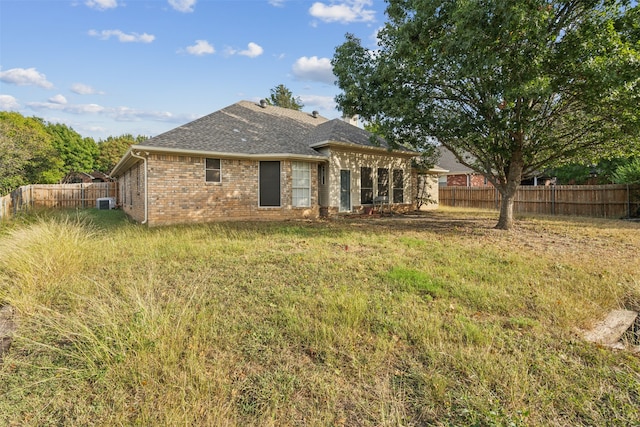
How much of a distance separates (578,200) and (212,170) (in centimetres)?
Result: 1731

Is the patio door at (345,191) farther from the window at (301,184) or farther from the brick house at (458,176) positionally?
the brick house at (458,176)

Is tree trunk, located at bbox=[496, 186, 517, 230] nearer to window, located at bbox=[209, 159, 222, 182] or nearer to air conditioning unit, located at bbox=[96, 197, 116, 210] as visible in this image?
window, located at bbox=[209, 159, 222, 182]

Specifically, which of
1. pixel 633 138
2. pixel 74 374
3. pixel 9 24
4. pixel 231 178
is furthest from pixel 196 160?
pixel 633 138

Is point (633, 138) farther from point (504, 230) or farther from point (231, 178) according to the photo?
point (231, 178)

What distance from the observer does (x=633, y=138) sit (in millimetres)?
8656

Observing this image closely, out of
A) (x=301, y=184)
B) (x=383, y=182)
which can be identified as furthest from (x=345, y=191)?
(x=383, y=182)

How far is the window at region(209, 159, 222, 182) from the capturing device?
11.2 meters

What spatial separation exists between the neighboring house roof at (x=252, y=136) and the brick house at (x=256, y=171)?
0.12ft

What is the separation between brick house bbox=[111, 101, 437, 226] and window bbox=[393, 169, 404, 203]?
0.17 feet

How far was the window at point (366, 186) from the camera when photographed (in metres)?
14.3

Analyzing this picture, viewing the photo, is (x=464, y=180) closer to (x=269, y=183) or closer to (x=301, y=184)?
(x=301, y=184)

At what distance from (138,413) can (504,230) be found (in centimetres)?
1029

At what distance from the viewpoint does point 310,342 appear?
2984 mm

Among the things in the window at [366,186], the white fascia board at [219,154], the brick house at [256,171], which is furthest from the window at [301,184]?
the window at [366,186]
